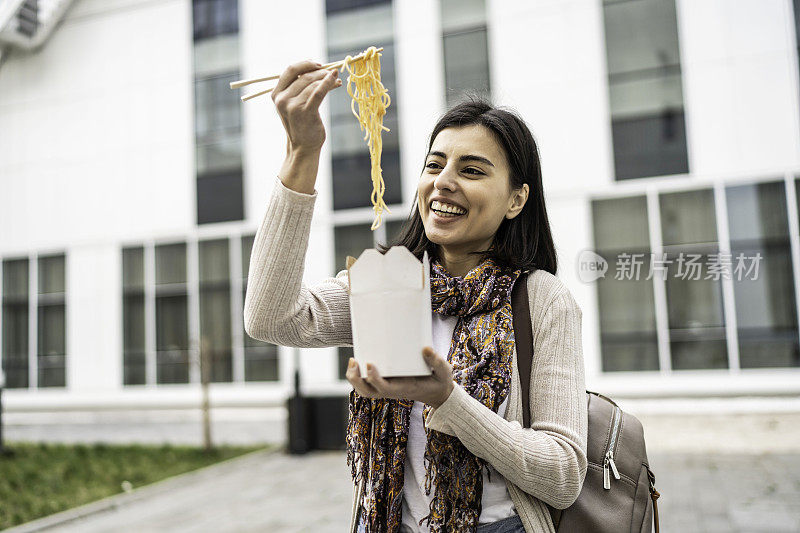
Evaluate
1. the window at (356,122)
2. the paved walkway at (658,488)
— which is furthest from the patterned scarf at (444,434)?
the window at (356,122)

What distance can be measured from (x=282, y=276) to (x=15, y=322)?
15.2m

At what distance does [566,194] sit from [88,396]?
374 inches

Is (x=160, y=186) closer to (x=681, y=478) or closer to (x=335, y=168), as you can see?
(x=335, y=168)

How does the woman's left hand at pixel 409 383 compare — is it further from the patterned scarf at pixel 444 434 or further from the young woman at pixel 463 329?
the patterned scarf at pixel 444 434

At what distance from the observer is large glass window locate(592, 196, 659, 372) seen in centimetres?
1065

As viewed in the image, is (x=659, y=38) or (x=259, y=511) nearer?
(x=259, y=511)

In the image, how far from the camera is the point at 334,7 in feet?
A: 41.0

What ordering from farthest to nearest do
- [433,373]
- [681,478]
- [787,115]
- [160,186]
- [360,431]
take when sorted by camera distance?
[160,186] < [787,115] < [681,478] < [360,431] < [433,373]

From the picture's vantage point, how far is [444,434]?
5.12 feet

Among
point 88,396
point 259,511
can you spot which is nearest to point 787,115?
point 259,511

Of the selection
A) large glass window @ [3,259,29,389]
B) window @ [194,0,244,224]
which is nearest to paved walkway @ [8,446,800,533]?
window @ [194,0,244,224]

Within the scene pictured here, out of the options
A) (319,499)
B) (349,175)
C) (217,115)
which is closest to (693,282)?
(349,175)

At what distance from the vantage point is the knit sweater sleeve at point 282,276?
58.6 inches

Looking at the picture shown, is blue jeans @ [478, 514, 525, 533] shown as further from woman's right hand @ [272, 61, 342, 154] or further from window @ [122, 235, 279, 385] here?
window @ [122, 235, 279, 385]
